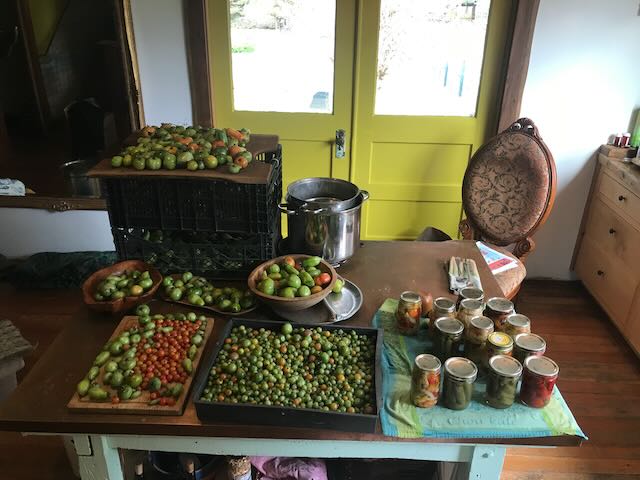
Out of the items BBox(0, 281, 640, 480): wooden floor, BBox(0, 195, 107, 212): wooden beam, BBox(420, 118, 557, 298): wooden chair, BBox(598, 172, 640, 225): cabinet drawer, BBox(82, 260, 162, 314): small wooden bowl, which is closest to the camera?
BBox(82, 260, 162, 314): small wooden bowl

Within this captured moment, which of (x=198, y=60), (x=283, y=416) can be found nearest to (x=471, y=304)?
(x=283, y=416)

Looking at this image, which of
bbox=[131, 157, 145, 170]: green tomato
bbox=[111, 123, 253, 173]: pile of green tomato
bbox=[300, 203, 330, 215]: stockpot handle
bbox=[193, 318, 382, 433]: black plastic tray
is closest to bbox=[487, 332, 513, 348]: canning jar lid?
bbox=[193, 318, 382, 433]: black plastic tray

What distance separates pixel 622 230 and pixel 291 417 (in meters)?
2.36

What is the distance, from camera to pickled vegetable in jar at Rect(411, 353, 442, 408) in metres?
1.30

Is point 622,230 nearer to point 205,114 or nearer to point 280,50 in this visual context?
point 280,50

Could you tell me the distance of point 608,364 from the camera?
2.77 meters

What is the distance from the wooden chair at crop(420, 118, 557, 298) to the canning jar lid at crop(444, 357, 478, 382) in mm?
1289

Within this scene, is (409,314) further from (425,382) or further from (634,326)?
(634,326)

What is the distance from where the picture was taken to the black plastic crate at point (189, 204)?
1.72m

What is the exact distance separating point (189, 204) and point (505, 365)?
106 centimetres

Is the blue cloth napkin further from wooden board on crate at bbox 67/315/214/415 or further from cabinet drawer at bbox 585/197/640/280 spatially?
cabinet drawer at bbox 585/197/640/280

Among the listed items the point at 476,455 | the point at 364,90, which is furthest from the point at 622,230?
the point at 476,455

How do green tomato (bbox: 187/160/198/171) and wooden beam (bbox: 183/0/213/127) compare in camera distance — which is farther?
wooden beam (bbox: 183/0/213/127)

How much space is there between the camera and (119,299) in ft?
5.40
